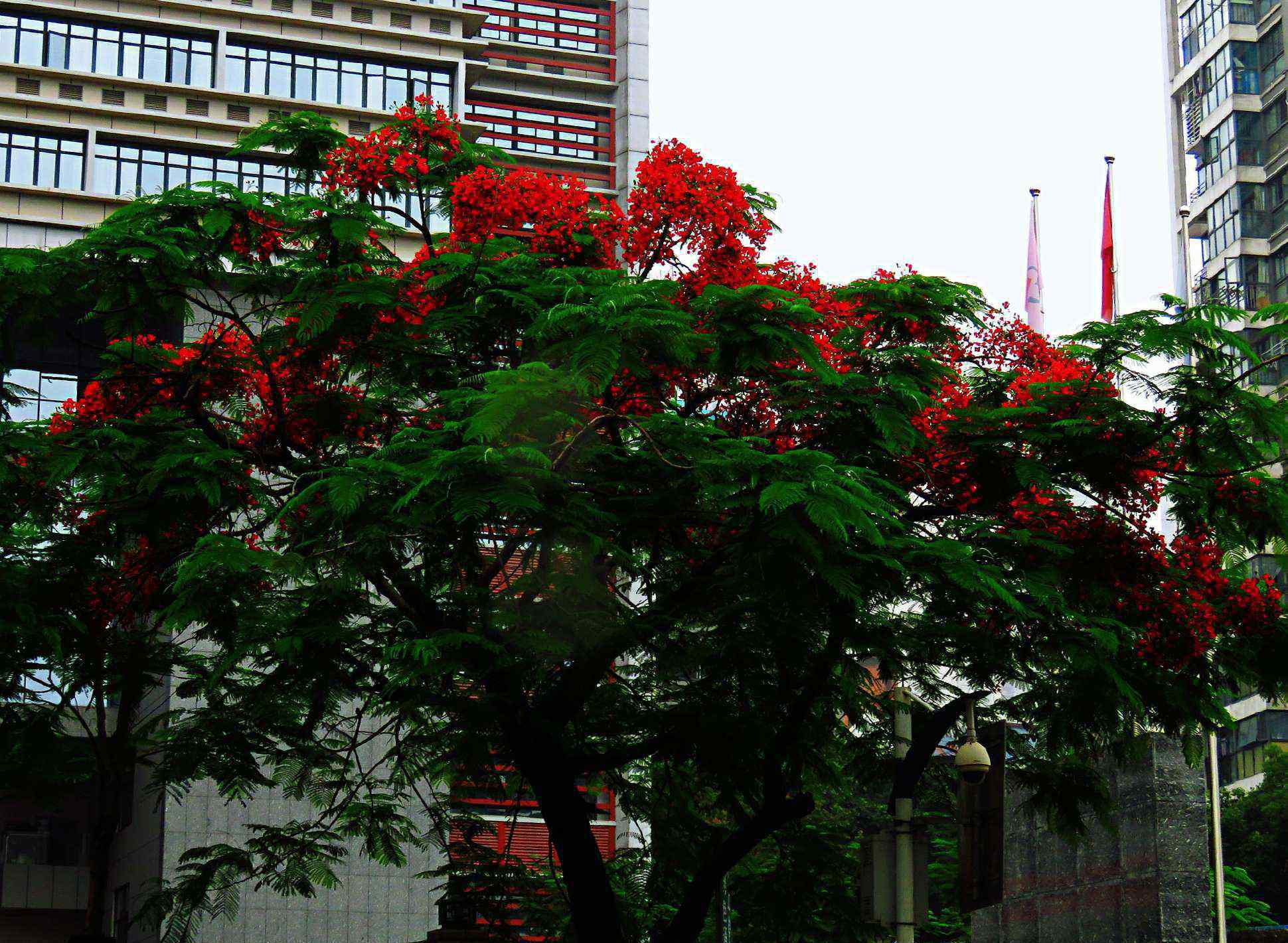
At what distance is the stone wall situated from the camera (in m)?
22.3

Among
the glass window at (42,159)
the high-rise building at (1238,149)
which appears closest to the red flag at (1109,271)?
the glass window at (42,159)

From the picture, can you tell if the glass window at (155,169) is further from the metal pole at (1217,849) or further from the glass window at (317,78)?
the metal pole at (1217,849)

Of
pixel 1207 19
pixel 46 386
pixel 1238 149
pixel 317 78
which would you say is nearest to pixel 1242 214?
pixel 1238 149

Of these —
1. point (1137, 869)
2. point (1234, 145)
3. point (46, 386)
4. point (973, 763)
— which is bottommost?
point (1137, 869)

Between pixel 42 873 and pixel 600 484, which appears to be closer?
pixel 600 484

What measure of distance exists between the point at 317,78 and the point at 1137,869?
26178mm

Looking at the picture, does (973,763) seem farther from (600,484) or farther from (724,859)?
(600,484)

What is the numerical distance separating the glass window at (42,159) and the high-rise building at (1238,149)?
2007 inches

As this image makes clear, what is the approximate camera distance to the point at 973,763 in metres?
15.7

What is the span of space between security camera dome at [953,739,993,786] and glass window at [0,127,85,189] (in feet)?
90.7

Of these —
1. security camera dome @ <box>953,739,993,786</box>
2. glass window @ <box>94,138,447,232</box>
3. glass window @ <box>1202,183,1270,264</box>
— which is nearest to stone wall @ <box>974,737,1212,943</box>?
security camera dome @ <box>953,739,993,786</box>

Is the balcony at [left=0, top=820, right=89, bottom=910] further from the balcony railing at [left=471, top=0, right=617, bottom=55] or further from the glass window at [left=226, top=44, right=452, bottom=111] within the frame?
the balcony railing at [left=471, top=0, right=617, bottom=55]

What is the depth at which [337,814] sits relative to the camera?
18.7m

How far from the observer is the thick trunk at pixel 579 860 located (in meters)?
16.2
